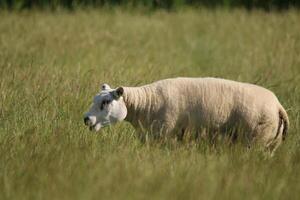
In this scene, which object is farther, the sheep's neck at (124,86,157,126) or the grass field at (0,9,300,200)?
the sheep's neck at (124,86,157,126)

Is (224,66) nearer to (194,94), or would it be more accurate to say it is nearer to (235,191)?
(194,94)

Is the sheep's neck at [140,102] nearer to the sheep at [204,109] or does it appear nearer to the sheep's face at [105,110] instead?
the sheep at [204,109]

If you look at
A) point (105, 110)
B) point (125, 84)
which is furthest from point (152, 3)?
point (105, 110)

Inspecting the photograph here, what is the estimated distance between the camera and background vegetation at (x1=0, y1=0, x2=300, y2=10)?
20.2 meters

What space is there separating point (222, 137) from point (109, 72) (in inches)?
139

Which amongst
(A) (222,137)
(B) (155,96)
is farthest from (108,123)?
(A) (222,137)

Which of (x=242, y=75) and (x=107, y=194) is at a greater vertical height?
(x=107, y=194)

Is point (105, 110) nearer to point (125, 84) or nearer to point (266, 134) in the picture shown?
point (266, 134)

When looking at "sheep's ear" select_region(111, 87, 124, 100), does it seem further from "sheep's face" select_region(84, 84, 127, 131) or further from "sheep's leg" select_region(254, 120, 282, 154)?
"sheep's leg" select_region(254, 120, 282, 154)

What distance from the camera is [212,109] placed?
7.29m

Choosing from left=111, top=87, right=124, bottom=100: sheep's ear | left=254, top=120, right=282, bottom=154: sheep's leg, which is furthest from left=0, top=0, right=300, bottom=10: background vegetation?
left=254, top=120, right=282, bottom=154: sheep's leg

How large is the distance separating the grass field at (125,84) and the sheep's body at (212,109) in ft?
0.77

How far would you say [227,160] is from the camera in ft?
21.0

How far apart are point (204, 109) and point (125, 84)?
7.98 ft
